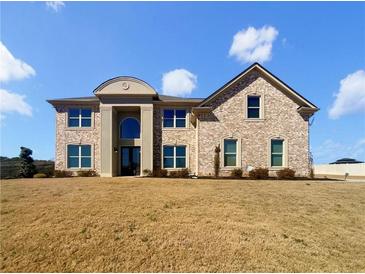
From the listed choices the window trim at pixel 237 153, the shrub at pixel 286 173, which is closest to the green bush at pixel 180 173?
the window trim at pixel 237 153

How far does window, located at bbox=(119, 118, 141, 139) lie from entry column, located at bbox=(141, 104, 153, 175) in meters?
1.59

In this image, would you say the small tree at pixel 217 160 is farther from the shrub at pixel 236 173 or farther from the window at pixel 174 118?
the window at pixel 174 118

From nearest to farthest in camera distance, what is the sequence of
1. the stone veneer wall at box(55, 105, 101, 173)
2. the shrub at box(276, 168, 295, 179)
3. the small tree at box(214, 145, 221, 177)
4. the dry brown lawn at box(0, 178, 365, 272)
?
1. the dry brown lawn at box(0, 178, 365, 272)
2. the shrub at box(276, 168, 295, 179)
3. the small tree at box(214, 145, 221, 177)
4. the stone veneer wall at box(55, 105, 101, 173)

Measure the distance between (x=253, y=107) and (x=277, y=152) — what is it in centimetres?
364

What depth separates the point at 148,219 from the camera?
28.2 ft

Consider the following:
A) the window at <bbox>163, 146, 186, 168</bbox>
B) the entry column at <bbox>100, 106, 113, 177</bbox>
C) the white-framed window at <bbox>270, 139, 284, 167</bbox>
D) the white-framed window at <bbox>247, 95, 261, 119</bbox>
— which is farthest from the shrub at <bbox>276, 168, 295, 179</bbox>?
the entry column at <bbox>100, 106, 113, 177</bbox>

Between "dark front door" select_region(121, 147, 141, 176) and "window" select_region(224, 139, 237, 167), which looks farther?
"dark front door" select_region(121, 147, 141, 176)

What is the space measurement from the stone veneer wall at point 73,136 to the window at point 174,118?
537cm

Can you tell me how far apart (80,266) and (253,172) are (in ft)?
46.7

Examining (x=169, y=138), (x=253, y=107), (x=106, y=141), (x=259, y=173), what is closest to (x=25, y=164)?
(x=106, y=141)

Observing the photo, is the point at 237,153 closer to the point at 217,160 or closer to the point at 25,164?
the point at 217,160

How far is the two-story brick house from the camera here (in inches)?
757

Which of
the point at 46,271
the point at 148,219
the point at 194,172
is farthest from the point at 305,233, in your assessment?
the point at 194,172

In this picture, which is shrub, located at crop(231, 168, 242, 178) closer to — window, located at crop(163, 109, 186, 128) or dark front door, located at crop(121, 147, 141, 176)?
window, located at crop(163, 109, 186, 128)
